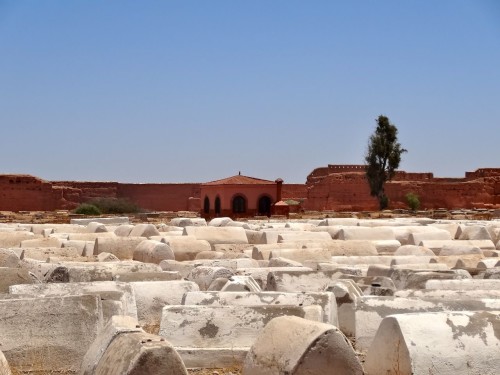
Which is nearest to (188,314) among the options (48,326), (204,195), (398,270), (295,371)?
(48,326)

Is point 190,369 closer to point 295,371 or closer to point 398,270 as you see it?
point 295,371

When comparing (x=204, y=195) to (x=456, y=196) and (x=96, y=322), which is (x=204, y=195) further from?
(x=96, y=322)

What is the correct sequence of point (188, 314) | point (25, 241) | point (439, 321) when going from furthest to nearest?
point (25, 241)
point (188, 314)
point (439, 321)

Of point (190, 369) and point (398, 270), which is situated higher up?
point (398, 270)

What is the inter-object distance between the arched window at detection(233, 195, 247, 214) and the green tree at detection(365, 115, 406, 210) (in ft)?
35.4

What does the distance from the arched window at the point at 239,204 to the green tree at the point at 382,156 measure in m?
10.8

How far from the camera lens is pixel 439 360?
4793 millimetres

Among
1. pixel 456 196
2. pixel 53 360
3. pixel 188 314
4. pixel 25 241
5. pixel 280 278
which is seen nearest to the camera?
pixel 53 360

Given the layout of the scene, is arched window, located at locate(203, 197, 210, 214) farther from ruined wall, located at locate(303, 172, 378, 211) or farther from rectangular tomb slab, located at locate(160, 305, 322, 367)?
rectangular tomb slab, located at locate(160, 305, 322, 367)

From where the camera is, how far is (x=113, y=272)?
8.39 m

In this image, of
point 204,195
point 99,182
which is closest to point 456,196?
point 204,195

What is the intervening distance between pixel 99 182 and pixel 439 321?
49006mm

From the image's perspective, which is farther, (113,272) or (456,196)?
(456,196)

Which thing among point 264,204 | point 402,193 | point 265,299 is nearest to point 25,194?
point 264,204
